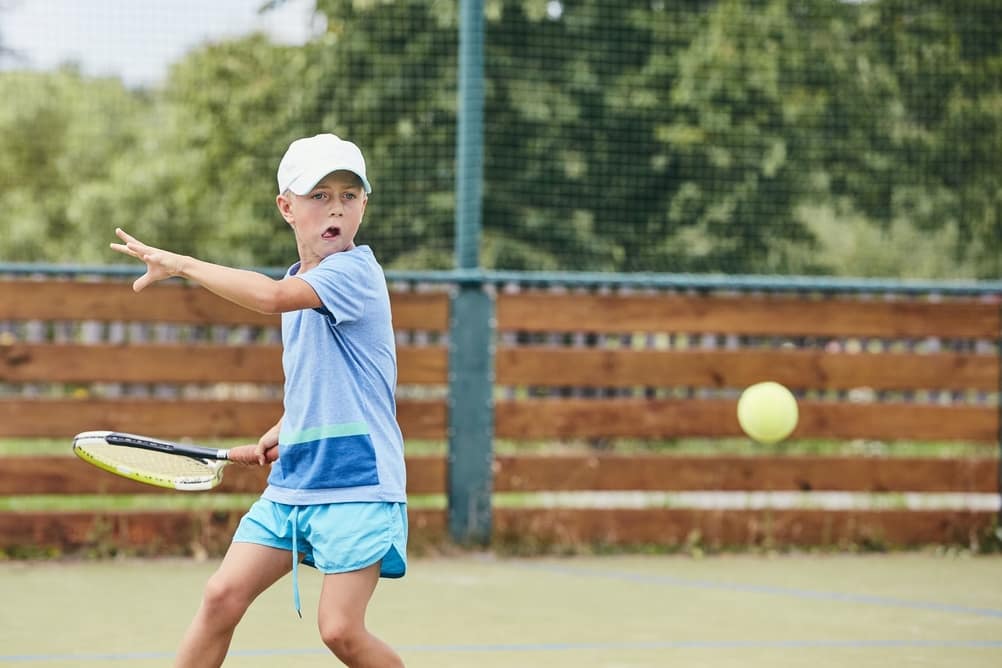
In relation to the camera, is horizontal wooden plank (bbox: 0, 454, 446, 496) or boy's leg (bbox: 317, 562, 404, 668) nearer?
boy's leg (bbox: 317, 562, 404, 668)

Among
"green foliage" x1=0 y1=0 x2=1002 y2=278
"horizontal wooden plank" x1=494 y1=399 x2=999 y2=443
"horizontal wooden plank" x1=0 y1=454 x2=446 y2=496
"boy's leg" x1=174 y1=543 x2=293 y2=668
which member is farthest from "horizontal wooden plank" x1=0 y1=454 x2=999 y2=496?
"boy's leg" x1=174 y1=543 x2=293 y2=668

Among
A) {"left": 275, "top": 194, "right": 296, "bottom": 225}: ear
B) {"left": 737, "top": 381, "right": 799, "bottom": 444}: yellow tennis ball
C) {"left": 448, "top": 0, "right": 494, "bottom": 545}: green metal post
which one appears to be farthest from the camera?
{"left": 448, "top": 0, "right": 494, "bottom": 545}: green metal post

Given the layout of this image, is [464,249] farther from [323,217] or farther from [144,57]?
[323,217]

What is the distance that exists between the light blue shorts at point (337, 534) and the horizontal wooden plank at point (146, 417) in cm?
312

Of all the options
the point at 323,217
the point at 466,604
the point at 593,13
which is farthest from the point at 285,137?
the point at 323,217

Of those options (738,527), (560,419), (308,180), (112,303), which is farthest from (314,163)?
(738,527)

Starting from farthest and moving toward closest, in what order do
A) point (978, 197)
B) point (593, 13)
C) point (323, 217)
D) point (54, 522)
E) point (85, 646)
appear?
point (593, 13) → point (978, 197) → point (54, 522) → point (85, 646) → point (323, 217)

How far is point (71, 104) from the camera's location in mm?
9070

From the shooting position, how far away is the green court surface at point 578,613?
4297 millimetres

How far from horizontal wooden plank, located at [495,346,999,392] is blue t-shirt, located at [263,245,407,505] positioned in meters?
3.30

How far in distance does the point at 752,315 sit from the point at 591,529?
1.27 meters

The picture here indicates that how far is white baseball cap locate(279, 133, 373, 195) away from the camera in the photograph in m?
2.87

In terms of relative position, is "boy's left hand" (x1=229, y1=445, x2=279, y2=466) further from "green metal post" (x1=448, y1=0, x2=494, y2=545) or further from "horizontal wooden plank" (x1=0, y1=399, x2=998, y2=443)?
"green metal post" (x1=448, y1=0, x2=494, y2=545)

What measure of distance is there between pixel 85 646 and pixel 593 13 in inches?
246
